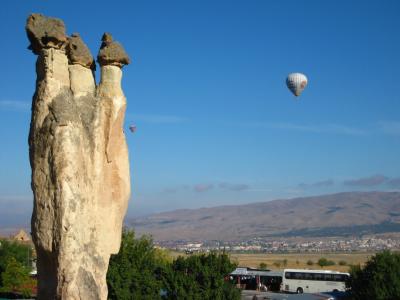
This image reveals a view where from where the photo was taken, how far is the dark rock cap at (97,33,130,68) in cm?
1555

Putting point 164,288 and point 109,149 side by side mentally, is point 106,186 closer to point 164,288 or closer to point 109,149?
point 109,149

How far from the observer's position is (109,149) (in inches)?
595

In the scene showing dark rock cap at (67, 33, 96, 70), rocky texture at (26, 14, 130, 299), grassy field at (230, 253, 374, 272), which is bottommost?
A: grassy field at (230, 253, 374, 272)

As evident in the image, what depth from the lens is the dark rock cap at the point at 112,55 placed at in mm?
15547

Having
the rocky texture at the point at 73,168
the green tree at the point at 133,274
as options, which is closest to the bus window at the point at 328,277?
the green tree at the point at 133,274

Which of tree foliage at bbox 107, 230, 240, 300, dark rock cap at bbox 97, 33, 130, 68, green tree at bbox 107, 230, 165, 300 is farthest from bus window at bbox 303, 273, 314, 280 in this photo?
dark rock cap at bbox 97, 33, 130, 68

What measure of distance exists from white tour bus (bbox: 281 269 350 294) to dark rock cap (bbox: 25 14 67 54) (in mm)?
50717

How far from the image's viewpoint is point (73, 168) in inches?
534

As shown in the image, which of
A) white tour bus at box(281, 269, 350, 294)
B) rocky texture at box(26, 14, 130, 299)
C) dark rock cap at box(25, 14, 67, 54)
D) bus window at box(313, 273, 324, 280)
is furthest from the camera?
bus window at box(313, 273, 324, 280)

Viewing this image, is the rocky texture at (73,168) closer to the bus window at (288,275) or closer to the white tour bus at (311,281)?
the white tour bus at (311,281)

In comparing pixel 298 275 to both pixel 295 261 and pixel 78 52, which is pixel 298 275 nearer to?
pixel 78 52

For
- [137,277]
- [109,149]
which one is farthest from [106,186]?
[137,277]

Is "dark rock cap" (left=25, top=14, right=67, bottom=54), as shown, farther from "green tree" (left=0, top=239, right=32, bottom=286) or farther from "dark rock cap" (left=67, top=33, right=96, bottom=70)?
"green tree" (left=0, top=239, right=32, bottom=286)

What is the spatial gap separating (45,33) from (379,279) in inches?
1064
